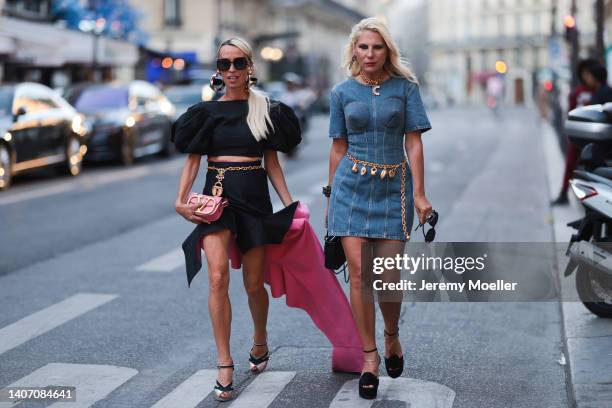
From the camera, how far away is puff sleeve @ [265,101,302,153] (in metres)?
5.61

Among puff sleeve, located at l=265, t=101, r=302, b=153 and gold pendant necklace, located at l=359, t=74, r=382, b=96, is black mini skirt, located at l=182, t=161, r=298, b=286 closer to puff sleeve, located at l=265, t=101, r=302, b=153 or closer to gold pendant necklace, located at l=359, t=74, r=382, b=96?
puff sleeve, located at l=265, t=101, r=302, b=153

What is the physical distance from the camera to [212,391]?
18.0 ft

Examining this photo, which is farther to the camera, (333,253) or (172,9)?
(172,9)

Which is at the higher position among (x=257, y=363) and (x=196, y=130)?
(x=196, y=130)

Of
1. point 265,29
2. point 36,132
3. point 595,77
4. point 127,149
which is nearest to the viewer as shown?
point 595,77

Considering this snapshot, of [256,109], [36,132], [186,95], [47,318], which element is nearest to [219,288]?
[256,109]

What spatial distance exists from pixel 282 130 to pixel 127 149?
17.1 m

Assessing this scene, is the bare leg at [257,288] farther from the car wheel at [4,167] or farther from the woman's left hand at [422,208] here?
the car wheel at [4,167]

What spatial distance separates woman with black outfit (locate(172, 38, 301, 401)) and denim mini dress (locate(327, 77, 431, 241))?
412mm

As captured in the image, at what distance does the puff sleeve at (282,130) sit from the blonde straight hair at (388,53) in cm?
46

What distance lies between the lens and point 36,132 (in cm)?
Answer: 1816

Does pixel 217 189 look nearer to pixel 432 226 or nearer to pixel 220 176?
pixel 220 176

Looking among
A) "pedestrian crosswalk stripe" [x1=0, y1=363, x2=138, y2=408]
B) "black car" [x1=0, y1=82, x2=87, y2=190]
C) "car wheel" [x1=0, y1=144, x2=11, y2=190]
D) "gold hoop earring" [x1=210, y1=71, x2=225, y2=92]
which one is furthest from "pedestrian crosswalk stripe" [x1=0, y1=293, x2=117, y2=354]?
"black car" [x1=0, y1=82, x2=87, y2=190]

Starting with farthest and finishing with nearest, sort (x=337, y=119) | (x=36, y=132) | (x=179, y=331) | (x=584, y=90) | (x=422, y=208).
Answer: (x=36, y=132)
(x=584, y=90)
(x=179, y=331)
(x=337, y=119)
(x=422, y=208)
